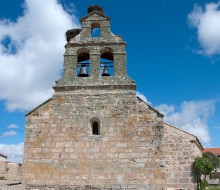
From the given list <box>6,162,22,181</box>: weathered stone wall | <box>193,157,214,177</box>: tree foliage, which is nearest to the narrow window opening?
<box>193,157,214,177</box>: tree foliage

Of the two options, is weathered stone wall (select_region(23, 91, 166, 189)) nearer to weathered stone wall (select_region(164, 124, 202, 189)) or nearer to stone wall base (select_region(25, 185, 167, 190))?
stone wall base (select_region(25, 185, 167, 190))

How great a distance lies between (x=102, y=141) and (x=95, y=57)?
3.53 metres

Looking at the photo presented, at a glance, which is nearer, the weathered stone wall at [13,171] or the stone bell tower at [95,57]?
the stone bell tower at [95,57]

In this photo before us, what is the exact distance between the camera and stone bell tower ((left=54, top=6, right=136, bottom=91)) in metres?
11.6

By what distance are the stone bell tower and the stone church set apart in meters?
0.04

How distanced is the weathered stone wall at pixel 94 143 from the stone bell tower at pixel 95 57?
1.43 feet

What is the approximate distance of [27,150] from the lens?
1108cm

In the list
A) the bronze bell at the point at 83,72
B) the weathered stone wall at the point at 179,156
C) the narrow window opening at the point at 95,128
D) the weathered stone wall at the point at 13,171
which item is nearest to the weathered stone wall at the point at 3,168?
the weathered stone wall at the point at 13,171

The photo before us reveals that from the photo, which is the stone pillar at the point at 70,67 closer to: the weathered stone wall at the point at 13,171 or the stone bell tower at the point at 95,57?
the stone bell tower at the point at 95,57

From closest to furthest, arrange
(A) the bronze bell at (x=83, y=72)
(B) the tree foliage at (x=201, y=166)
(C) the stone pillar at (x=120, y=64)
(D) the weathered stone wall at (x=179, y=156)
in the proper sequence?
(B) the tree foliage at (x=201, y=166) → (D) the weathered stone wall at (x=179, y=156) → (C) the stone pillar at (x=120, y=64) → (A) the bronze bell at (x=83, y=72)

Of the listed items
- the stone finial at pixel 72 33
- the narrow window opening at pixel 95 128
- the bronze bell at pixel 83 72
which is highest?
the stone finial at pixel 72 33

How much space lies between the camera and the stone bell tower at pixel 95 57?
11.6 m

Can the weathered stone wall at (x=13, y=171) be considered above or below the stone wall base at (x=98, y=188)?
above

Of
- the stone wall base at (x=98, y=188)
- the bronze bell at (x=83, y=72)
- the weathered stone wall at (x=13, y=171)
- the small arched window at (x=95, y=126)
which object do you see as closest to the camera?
the stone wall base at (x=98, y=188)
